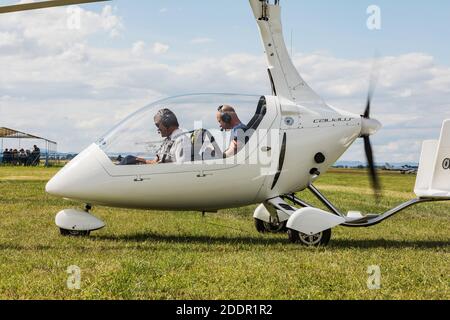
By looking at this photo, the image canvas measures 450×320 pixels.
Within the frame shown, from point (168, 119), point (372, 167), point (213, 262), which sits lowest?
point (213, 262)

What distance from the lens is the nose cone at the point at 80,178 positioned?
350 inches

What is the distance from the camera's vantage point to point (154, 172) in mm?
8891

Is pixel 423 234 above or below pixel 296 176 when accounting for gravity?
below

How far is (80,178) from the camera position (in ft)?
29.3

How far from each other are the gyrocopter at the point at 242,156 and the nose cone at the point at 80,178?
0.05ft

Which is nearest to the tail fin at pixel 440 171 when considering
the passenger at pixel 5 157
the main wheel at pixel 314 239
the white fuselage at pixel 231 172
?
the white fuselage at pixel 231 172

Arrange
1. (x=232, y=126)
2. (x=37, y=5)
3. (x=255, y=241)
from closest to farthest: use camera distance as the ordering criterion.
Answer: (x=37, y=5), (x=232, y=126), (x=255, y=241)

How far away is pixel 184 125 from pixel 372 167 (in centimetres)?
323

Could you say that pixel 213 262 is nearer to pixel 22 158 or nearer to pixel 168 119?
pixel 168 119

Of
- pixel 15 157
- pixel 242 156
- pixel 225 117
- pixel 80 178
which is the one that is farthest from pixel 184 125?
pixel 15 157

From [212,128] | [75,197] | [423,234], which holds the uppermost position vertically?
[212,128]
